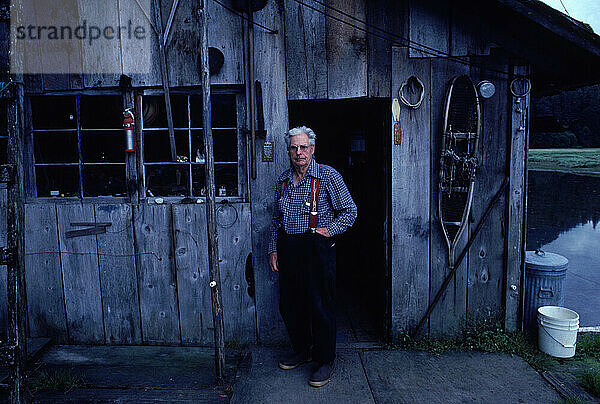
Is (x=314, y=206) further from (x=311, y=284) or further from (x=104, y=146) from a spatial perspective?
(x=104, y=146)

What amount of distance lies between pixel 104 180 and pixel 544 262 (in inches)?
197

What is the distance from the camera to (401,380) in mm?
3822

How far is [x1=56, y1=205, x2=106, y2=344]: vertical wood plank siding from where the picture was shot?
458 centimetres

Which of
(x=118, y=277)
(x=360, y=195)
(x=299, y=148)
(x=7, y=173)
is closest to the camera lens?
(x=7, y=173)

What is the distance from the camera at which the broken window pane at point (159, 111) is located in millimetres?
4504

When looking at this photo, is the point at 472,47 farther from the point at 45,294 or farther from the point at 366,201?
the point at 45,294

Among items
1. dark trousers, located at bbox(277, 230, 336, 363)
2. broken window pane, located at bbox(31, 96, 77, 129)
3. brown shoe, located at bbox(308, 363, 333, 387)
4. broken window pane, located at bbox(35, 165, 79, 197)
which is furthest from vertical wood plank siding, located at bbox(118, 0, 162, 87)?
brown shoe, located at bbox(308, 363, 333, 387)

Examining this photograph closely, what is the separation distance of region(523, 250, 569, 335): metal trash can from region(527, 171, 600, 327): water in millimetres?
1181

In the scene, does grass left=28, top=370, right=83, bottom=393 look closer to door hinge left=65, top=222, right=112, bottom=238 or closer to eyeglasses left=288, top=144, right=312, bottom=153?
door hinge left=65, top=222, right=112, bottom=238

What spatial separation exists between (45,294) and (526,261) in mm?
5455

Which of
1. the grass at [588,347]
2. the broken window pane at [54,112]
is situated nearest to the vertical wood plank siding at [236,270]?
the broken window pane at [54,112]

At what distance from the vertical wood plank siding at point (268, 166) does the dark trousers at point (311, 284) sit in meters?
0.59

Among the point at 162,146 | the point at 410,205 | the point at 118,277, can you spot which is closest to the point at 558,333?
the point at 410,205

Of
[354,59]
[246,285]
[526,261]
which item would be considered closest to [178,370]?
[246,285]
